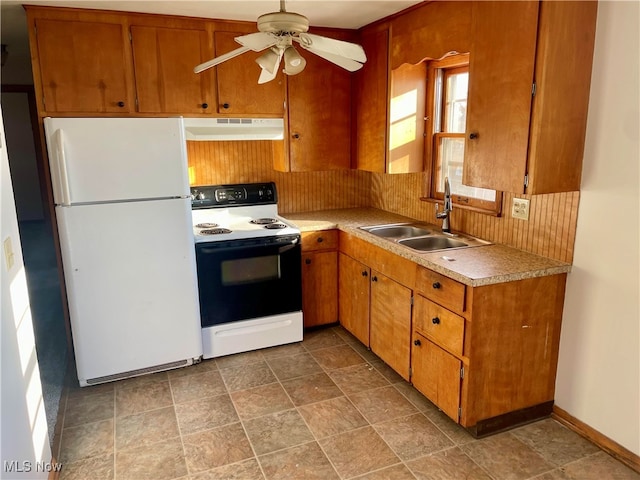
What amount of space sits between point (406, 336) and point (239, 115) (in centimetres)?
181

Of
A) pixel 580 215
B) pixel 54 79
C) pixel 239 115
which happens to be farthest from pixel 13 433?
pixel 580 215

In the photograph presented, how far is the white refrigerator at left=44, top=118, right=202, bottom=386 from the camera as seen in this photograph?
2584mm

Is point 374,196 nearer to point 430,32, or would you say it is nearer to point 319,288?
point 319,288

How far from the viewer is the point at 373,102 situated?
328cm

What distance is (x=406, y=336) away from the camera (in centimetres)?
269

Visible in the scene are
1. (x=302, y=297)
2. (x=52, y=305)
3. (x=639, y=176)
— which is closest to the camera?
(x=639, y=176)

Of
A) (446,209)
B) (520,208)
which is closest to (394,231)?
(446,209)

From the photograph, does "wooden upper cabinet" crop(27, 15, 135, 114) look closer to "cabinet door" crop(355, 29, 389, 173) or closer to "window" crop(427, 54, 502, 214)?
"cabinet door" crop(355, 29, 389, 173)

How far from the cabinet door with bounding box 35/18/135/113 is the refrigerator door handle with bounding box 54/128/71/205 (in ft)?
1.31

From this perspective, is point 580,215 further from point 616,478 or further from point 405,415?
point 405,415

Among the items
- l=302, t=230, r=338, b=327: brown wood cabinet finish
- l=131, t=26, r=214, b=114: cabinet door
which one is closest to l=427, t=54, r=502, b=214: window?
l=302, t=230, r=338, b=327: brown wood cabinet finish

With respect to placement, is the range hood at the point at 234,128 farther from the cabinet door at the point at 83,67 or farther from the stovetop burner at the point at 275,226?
the stovetop burner at the point at 275,226

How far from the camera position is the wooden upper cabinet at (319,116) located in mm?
3342

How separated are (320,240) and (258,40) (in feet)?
5.86
